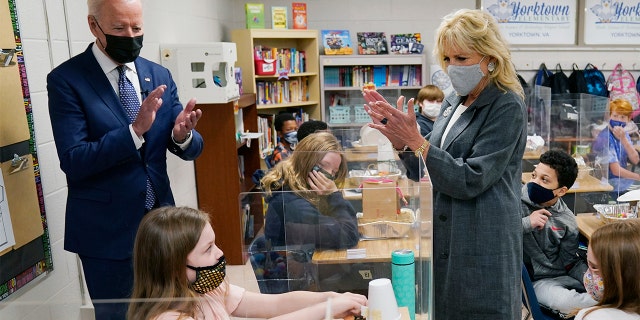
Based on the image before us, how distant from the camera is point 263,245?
214cm

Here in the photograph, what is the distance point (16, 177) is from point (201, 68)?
7.28ft

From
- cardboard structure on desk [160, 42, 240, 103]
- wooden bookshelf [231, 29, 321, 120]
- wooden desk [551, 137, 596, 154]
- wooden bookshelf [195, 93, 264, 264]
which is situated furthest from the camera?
wooden bookshelf [231, 29, 321, 120]

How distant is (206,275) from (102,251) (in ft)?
2.01

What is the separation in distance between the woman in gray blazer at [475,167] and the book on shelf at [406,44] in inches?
194

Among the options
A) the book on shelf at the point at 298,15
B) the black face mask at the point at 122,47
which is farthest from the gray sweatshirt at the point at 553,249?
the book on shelf at the point at 298,15

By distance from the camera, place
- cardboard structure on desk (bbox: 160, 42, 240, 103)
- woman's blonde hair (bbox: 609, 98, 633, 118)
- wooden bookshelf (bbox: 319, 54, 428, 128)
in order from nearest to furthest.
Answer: cardboard structure on desk (bbox: 160, 42, 240, 103) → woman's blonde hair (bbox: 609, 98, 633, 118) → wooden bookshelf (bbox: 319, 54, 428, 128)

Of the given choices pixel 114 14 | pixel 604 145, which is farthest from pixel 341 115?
pixel 114 14

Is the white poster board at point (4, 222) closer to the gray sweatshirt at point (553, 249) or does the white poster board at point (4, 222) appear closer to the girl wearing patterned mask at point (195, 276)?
the girl wearing patterned mask at point (195, 276)

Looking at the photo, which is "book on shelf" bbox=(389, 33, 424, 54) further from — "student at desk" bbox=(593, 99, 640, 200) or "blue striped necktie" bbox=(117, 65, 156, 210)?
"blue striped necktie" bbox=(117, 65, 156, 210)

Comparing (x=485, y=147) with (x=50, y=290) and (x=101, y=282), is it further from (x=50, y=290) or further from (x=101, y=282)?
(x=50, y=290)

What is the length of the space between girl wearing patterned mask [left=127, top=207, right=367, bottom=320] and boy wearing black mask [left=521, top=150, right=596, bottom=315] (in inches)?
58.2

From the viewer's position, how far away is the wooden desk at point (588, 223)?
305 cm

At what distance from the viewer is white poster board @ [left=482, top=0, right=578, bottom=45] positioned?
7371mm

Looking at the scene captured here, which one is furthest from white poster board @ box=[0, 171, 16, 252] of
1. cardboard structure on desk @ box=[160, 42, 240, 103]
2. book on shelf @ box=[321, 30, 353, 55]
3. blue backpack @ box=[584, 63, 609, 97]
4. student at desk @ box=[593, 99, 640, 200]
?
blue backpack @ box=[584, 63, 609, 97]
